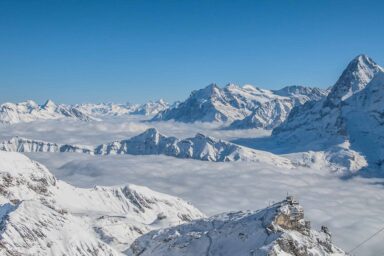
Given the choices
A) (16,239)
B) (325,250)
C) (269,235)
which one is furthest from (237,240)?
(16,239)

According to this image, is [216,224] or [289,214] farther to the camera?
[216,224]

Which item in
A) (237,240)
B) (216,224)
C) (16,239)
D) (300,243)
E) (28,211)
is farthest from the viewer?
(216,224)

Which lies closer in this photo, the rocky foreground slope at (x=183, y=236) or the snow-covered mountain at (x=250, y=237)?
the rocky foreground slope at (x=183, y=236)

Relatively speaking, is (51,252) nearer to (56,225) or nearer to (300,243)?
(56,225)

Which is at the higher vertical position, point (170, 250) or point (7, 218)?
point (7, 218)

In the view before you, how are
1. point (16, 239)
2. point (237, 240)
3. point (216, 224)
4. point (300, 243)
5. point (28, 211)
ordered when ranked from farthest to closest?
point (216, 224) < point (237, 240) < point (300, 243) < point (28, 211) < point (16, 239)

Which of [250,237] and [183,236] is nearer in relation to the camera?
[250,237]

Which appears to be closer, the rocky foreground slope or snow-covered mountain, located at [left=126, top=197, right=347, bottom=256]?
the rocky foreground slope

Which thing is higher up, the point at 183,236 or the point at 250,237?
the point at 250,237
